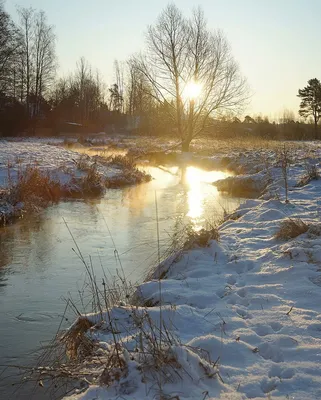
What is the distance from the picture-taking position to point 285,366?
2965 millimetres

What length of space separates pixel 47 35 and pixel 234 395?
41.7 m

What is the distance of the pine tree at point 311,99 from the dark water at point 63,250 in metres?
38.3

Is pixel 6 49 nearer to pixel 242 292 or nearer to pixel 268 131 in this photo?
pixel 268 131

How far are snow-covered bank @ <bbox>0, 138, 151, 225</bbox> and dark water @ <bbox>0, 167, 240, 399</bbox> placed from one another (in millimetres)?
543

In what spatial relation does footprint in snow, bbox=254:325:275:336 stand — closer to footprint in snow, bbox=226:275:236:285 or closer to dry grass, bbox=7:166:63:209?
footprint in snow, bbox=226:275:236:285

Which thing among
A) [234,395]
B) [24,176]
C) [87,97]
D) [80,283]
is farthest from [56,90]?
[234,395]

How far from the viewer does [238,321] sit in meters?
3.67

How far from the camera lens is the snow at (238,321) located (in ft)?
8.97

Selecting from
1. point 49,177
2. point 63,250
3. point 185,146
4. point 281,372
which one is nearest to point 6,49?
point 185,146

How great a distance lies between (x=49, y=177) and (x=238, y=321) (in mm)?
9488

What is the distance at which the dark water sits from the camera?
4.10 meters

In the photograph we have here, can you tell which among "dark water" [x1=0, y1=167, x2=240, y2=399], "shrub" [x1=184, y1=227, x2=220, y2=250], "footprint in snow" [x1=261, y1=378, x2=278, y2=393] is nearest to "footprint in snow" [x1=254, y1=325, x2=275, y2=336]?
"footprint in snow" [x1=261, y1=378, x2=278, y2=393]

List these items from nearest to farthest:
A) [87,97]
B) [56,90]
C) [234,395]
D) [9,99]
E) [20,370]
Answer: [234,395] → [20,370] → [9,99] → [56,90] → [87,97]

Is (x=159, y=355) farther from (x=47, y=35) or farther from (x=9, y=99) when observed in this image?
(x=47, y=35)
